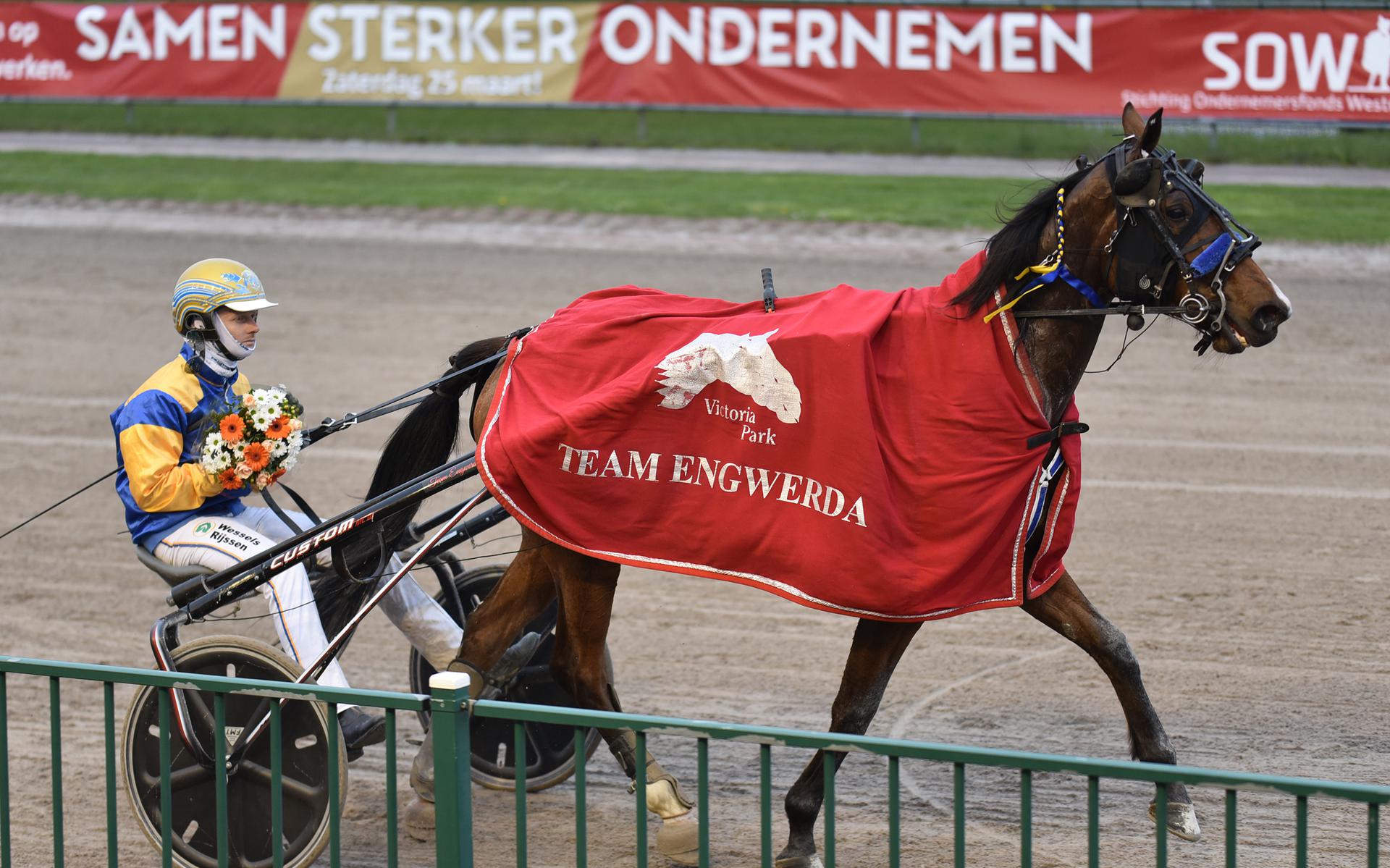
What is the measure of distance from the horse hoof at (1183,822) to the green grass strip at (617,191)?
29.7 feet

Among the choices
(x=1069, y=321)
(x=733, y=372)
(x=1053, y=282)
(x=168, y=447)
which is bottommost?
(x=168, y=447)

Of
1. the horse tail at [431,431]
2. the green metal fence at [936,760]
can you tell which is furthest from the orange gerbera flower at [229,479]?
the green metal fence at [936,760]

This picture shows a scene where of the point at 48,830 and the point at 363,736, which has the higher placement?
the point at 363,736

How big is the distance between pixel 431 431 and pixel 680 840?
1.48 meters

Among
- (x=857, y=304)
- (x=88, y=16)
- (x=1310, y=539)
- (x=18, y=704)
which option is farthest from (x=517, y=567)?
A: (x=88, y=16)

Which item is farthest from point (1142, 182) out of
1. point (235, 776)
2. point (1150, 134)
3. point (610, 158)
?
point (610, 158)

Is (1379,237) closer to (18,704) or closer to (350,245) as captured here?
(350,245)

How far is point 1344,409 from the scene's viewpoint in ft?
28.9

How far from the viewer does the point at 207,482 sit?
4.54m

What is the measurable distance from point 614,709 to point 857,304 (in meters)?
1.39

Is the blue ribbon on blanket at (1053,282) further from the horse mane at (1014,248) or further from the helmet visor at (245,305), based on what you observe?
the helmet visor at (245,305)

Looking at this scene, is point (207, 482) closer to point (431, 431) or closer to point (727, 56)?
point (431, 431)

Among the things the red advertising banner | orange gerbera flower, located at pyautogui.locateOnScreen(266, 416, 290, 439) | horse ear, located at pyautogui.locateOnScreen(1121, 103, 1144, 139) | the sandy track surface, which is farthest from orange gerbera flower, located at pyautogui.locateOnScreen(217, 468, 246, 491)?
the red advertising banner

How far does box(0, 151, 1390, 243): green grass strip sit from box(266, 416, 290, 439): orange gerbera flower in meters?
9.06
